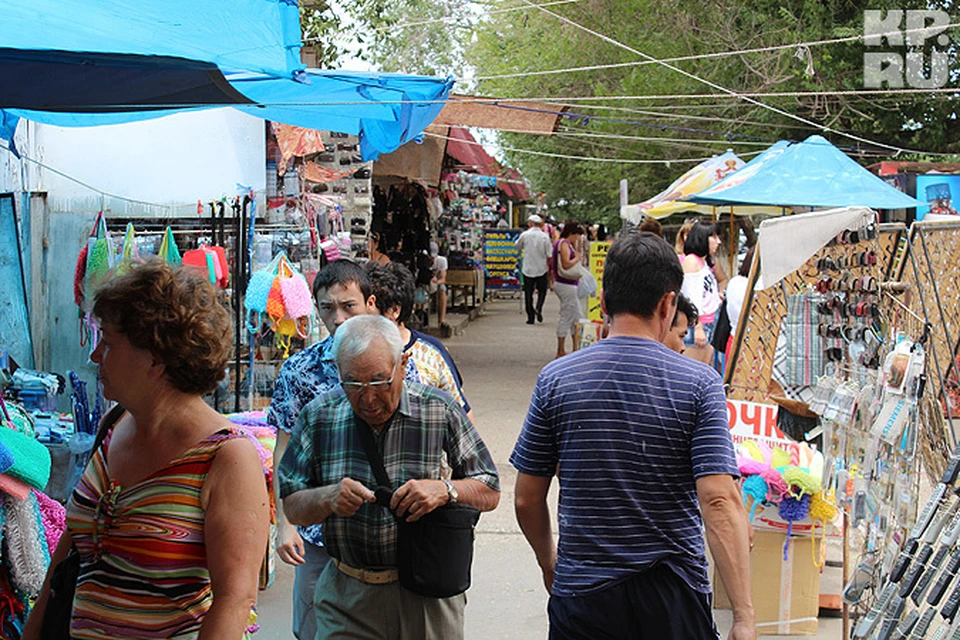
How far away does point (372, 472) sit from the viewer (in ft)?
10.9

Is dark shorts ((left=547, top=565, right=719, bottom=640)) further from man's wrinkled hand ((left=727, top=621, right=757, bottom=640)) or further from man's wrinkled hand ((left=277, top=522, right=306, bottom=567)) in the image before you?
man's wrinkled hand ((left=277, top=522, right=306, bottom=567))

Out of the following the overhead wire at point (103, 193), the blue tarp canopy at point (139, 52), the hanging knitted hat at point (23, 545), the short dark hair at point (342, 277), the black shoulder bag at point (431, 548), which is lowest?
the hanging knitted hat at point (23, 545)

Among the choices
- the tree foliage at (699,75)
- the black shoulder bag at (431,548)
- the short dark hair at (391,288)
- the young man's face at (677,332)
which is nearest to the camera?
the black shoulder bag at (431,548)

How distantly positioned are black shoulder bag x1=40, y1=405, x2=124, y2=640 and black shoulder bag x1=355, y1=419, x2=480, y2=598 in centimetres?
91

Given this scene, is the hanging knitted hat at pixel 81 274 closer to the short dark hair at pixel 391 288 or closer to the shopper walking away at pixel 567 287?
the short dark hair at pixel 391 288

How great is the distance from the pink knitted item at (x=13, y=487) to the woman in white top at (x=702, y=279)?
5.91m

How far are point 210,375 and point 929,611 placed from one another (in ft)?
8.94

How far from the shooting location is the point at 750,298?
710 cm

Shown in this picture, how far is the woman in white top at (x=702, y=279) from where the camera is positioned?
8.97 metres

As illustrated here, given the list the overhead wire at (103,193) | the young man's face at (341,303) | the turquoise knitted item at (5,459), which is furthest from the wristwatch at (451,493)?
the overhead wire at (103,193)

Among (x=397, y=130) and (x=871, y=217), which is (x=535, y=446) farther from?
(x=397, y=130)

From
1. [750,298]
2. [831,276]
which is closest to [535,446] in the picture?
[831,276]

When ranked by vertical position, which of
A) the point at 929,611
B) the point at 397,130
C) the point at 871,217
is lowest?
the point at 929,611

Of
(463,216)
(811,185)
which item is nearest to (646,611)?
(811,185)
